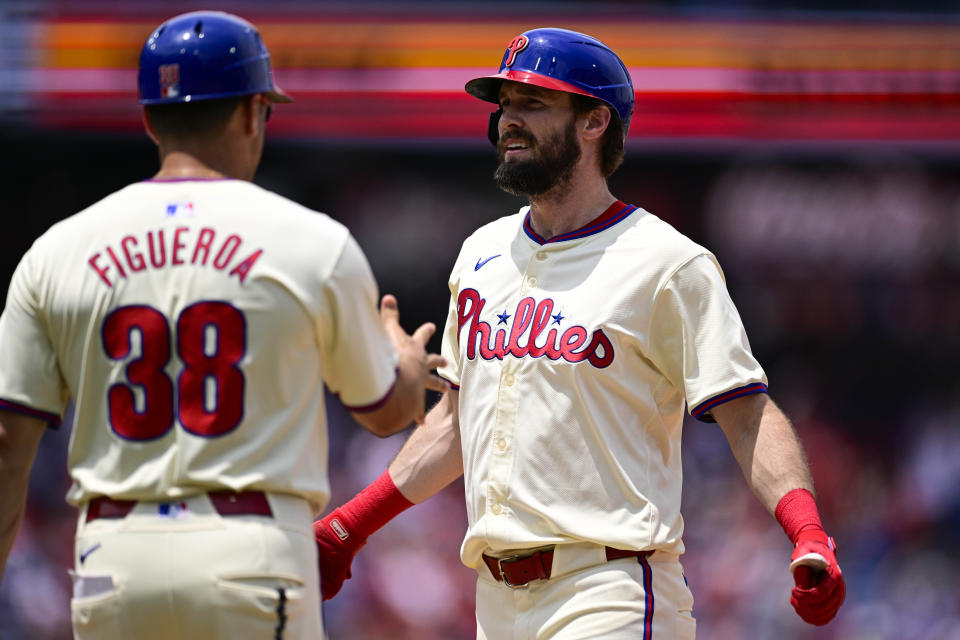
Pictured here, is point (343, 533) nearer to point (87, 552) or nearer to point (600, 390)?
point (600, 390)

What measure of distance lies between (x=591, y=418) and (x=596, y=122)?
90cm

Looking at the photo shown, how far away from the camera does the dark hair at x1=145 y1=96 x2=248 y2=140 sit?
288 centimetres

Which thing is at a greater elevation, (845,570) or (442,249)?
(442,249)

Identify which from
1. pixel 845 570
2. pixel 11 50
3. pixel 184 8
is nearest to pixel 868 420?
pixel 845 570

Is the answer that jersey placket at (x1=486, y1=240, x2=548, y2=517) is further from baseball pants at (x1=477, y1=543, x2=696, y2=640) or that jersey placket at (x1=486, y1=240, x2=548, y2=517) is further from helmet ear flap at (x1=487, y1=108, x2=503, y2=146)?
helmet ear flap at (x1=487, y1=108, x2=503, y2=146)

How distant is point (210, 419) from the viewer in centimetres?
272

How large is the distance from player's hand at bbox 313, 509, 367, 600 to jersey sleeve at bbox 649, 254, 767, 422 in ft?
3.15

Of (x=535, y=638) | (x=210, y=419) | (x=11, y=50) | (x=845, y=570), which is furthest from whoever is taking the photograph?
(x=845, y=570)

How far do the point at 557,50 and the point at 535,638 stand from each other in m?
1.52

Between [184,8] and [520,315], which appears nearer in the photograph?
[520,315]

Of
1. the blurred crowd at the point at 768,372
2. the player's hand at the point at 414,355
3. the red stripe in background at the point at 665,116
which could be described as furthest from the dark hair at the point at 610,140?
the blurred crowd at the point at 768,372

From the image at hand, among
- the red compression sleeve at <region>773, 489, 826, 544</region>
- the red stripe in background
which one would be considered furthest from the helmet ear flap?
the red stripe in background

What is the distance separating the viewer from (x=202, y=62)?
2.85 m

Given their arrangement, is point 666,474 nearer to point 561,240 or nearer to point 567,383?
point 567,383
